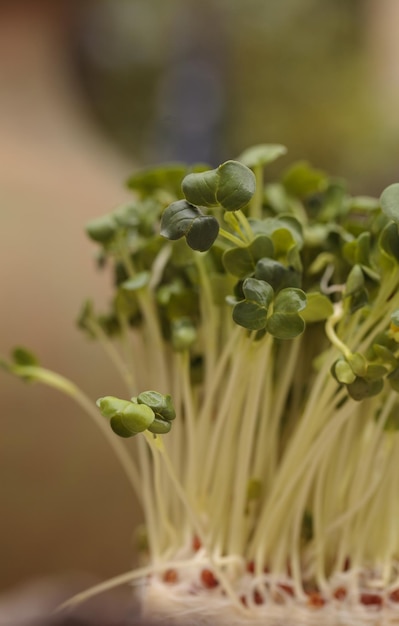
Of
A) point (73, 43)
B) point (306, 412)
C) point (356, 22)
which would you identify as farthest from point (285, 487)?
point (356, 22)

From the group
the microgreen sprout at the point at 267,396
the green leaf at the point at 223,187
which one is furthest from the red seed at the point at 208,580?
the green leaf at the point at 223,187

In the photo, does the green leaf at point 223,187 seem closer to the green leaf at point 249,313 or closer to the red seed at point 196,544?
the green leaf at point 249,313

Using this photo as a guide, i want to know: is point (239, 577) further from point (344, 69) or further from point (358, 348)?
point (344, 69)

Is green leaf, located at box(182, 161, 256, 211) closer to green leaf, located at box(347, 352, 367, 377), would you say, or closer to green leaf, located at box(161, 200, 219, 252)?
green leaf, located at box(161, 200, 219, 252)

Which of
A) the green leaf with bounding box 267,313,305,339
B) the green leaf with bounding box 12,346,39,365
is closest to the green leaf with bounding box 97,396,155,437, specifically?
the green leaf with bounding box 267,313,305,339

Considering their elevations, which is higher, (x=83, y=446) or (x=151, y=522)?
→ (x=83, y=446)

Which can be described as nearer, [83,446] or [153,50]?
[83,446]

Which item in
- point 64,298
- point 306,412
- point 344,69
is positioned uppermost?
point 344,69
